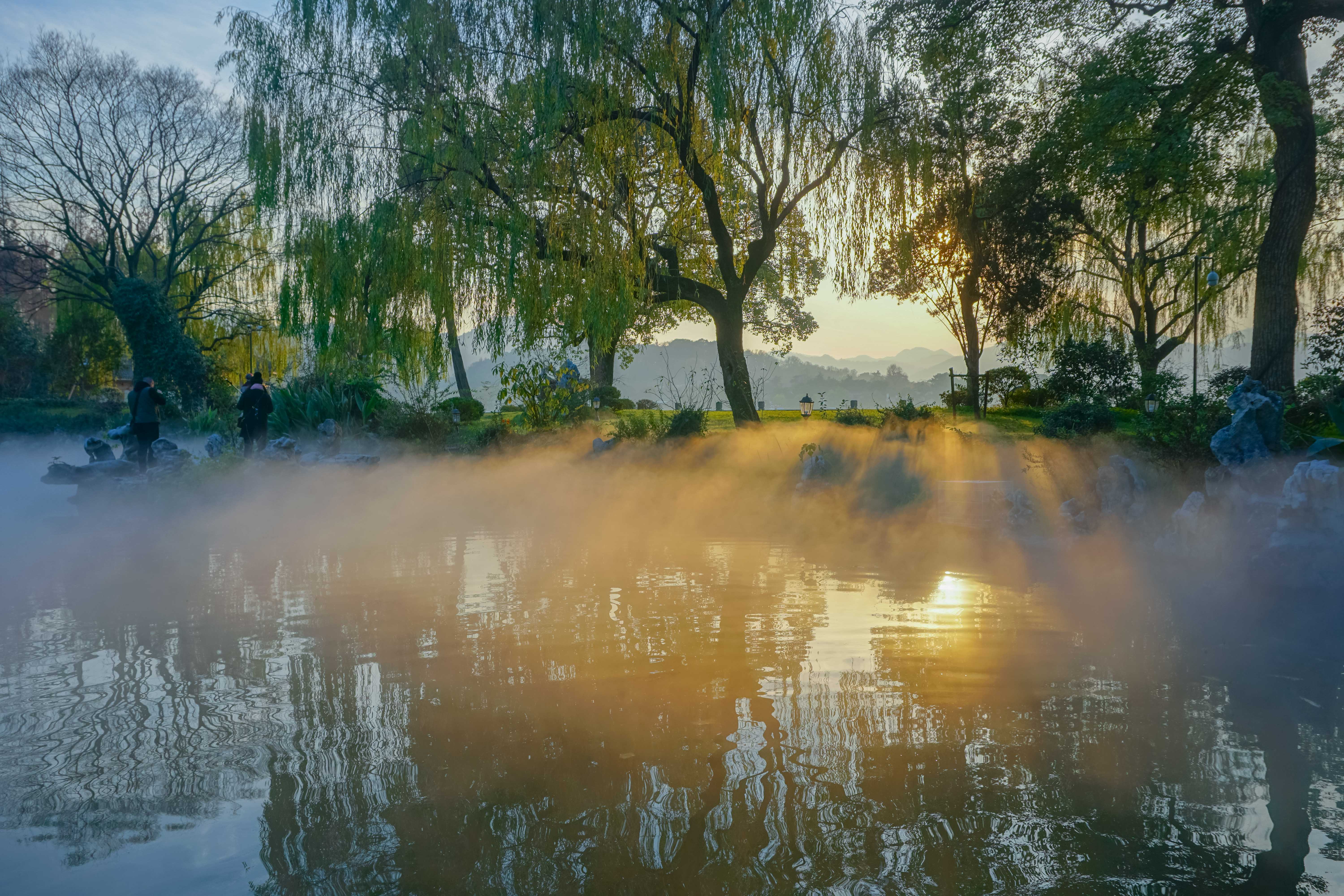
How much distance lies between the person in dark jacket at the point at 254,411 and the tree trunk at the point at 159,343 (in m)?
11.3

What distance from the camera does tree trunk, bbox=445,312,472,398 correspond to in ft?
42.8

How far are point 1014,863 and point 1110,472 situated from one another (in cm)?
762

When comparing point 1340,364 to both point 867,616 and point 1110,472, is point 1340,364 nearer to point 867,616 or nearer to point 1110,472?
point 1110,472

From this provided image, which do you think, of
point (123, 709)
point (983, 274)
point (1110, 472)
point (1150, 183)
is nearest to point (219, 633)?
point (123, 709)

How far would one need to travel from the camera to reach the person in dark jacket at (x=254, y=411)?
15102 mm

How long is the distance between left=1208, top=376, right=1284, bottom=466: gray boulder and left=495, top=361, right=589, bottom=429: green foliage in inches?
444

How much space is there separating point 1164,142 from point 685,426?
8.37 m

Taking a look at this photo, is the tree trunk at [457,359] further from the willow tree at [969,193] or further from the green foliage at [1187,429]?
the green foliage at [1187,429]

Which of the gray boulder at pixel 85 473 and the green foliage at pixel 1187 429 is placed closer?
the green foliage at pixel 1187 429

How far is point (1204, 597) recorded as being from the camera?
6.57 m

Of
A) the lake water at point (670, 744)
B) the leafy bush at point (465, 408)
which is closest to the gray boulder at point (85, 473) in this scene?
the leafy bush at point (465, 408)

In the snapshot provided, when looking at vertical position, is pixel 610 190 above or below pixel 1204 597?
above

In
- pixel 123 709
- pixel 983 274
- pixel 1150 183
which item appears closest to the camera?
pixel 123 709

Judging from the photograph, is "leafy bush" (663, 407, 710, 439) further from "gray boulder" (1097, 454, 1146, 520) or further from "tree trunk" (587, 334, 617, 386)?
"gray boulder" (1097, 454, 1146, 520)
